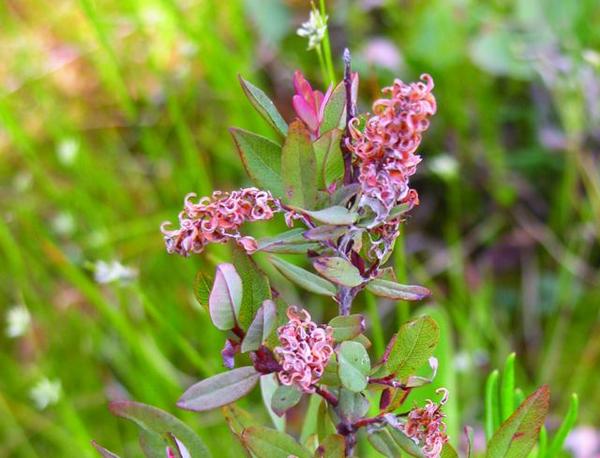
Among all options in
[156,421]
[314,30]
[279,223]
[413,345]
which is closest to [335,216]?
[413,345]

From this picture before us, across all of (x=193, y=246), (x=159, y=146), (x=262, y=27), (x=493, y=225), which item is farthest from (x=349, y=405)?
(x=262, y=27)

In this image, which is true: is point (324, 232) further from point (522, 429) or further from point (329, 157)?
point (522, 429)

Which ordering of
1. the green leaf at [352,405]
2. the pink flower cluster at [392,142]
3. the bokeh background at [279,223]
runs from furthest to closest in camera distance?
the bokeh background at [279,223], the green leaf at [352,405], the pink flower cluster at [392,142]

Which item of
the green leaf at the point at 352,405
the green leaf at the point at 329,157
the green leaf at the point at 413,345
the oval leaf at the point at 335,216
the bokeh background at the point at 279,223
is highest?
the green leaf at the point at 329,157

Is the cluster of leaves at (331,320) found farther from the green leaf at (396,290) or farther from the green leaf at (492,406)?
the green leaf at (492,406)

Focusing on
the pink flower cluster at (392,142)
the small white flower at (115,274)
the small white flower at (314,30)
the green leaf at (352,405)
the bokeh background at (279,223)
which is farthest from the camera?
the bokeh background at (279,223)

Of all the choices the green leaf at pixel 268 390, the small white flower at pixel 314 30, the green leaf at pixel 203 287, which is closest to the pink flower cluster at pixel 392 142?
the green leaf at pixel 203 287

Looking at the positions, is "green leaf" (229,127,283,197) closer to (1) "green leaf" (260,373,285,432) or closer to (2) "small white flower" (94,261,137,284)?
(1) "green leaf" (260,373,285,432)
